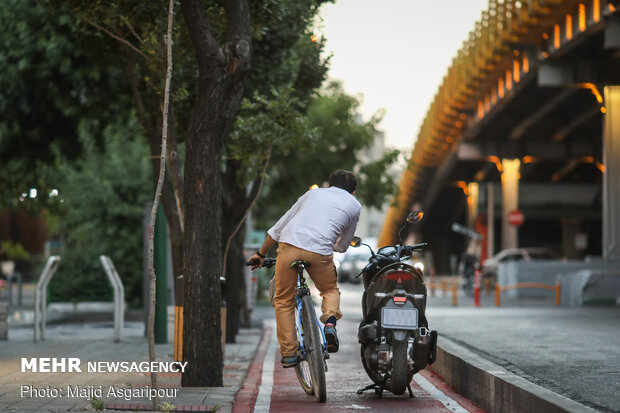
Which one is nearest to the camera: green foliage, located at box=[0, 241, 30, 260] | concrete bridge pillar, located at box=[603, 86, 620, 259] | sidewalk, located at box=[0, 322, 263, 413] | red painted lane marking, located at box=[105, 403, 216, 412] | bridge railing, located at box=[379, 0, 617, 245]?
red painted lane marking, located at box=[105, 403, 216, 412]

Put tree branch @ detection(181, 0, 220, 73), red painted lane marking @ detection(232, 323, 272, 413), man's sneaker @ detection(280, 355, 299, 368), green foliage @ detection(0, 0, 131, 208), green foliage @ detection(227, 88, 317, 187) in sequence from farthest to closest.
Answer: green foliage @ detection(0, 0, 131, 208) < green foliage @ detection(227, 88, 317, 187) < tree branch @ detection(181, 0, 220, 73) < man's sneaker @ detection(280, 355, 299, 368) < red painted lane marking @ detection(232, 323, 272, 413)

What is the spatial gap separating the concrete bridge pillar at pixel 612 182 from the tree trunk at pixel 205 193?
20.8 m

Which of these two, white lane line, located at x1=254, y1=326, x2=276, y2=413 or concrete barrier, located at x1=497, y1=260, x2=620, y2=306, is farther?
concrete barrier, located at x1=497, y1=260, x2=620, y2=306

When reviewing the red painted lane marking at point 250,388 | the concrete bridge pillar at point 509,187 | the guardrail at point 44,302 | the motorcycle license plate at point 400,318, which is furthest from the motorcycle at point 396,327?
the concrete bridge pillar at point 509,187

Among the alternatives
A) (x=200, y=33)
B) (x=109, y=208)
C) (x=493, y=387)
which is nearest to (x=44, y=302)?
(x=200, y=33)

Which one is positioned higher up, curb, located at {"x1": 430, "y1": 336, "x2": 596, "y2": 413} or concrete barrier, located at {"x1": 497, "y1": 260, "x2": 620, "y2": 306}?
concrete barrier, located at {"x1": 497, "y1": 260, "x2": 620, "y2": 306}

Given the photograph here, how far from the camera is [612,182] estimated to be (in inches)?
1134

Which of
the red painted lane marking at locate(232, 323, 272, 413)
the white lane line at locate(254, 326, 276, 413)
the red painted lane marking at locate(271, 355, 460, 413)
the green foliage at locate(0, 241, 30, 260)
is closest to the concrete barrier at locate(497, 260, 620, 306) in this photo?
the white lane line at locate(254, 326, 276, 413)

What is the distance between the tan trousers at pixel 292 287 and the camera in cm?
873

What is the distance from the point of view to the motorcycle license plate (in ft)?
28.5

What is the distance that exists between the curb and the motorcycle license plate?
663mm

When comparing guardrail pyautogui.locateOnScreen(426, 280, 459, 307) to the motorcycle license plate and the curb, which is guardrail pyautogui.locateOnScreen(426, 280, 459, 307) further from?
the motorcycle license plate

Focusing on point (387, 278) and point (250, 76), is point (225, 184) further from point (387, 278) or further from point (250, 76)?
point (387, 278)

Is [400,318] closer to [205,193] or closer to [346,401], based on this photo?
[346,401]
